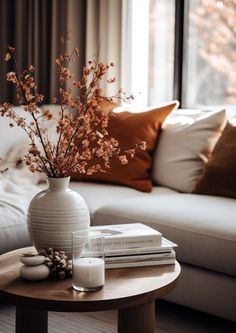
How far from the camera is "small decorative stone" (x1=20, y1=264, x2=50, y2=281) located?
66.7 inches

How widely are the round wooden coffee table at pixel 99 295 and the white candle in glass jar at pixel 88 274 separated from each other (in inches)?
0.9

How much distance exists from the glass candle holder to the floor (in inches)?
32.5

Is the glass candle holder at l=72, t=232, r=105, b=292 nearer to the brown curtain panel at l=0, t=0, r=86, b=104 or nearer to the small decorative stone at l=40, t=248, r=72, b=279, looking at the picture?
the small decorative stone at l=40, t=248, r=72, b=279

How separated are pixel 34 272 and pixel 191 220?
0.92 m

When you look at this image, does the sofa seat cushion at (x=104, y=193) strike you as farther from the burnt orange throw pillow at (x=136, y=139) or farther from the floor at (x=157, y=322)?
the floor at (x=157, y=322)

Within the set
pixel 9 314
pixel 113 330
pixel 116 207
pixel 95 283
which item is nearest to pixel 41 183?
pixel 116 207

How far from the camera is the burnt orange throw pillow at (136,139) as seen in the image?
316 centimetres

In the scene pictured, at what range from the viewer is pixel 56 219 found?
1.78m

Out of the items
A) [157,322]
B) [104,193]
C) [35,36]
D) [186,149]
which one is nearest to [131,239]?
[157,322]

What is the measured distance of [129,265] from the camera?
1842 mm

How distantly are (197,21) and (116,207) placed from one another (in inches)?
65.1

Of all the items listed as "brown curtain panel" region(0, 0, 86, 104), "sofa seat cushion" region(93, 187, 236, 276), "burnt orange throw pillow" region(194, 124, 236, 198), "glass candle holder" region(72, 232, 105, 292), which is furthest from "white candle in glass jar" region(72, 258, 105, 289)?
"brown curtain panel" region(0, 0, 86, 104)

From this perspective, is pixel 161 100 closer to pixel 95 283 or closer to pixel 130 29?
pixel 130 29

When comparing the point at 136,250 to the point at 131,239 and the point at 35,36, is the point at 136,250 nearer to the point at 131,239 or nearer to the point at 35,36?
the point at 131,239
